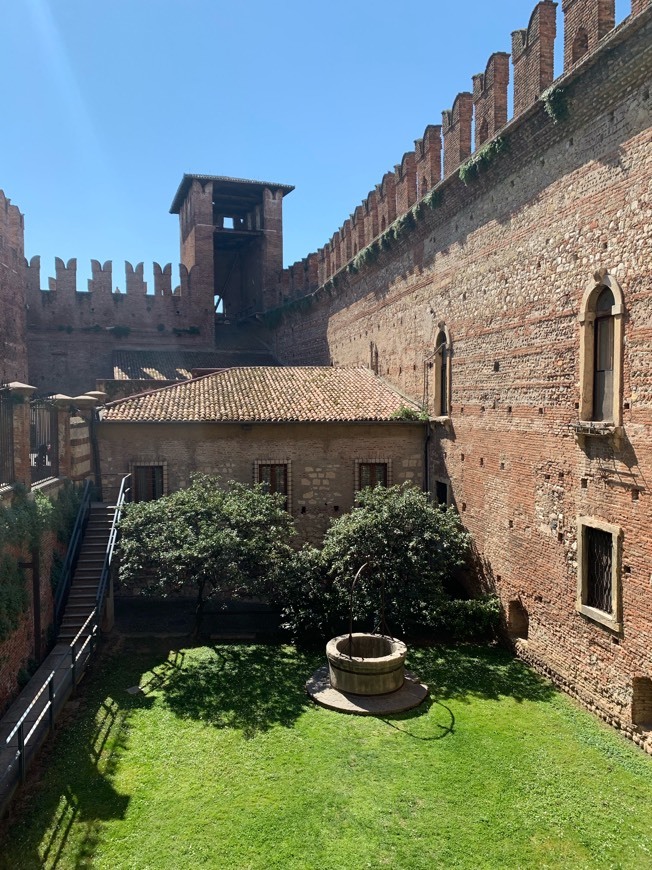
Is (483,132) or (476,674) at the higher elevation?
(483,132)

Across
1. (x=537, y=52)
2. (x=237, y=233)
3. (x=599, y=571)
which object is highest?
(x=237, y=233)

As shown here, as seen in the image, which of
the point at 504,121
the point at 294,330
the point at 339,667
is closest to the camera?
the point at 339,667

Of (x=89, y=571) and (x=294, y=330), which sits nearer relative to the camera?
(x=89, y=571)

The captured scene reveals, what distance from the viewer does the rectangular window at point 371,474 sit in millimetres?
16438

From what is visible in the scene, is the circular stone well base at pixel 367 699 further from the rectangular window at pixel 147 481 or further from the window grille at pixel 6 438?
the rectangular window at pixel 147 481

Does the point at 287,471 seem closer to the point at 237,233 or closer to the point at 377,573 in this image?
the point at 377,573

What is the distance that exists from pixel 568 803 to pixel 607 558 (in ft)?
11.9

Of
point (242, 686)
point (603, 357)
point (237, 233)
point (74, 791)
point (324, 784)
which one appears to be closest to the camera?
point (74, 791)

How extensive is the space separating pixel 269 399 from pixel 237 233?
17.4 m

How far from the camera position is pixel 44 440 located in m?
13.3

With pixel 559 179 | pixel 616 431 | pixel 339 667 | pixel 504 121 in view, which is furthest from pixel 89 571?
pixel 504 121

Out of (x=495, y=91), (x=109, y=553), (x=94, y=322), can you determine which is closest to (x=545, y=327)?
(x=495, y=91)

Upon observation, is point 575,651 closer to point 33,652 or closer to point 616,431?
point 616,431

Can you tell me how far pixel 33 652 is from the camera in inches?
422
